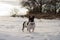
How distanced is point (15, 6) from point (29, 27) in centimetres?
573

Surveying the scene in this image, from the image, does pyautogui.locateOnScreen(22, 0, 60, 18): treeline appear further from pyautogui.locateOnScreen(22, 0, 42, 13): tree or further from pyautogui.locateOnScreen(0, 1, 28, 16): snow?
pyautogui.locateOnScreen(0, 1, 28, 16): snow

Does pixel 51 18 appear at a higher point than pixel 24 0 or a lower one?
lower

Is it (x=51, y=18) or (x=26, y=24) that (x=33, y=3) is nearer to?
(x=51, y=18)

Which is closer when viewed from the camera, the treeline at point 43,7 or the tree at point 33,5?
the treeline at point 43,7

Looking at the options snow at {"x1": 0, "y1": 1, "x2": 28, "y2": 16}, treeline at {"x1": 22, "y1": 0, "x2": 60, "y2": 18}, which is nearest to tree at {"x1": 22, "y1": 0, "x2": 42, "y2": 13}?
treeline at {"x1": 22, "y1": 0, "x2": 60, "y2": 18}

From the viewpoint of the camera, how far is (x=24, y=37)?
6.23 meters

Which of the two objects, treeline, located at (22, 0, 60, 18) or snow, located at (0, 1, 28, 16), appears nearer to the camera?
treeline, located at (22, 0, 60, 18)

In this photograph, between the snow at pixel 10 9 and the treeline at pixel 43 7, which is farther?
the snow at pixel 10 9

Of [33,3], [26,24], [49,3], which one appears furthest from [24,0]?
[26,24]

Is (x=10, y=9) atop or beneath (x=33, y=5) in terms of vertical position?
beneath

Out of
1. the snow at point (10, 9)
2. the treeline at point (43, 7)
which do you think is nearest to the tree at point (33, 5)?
the treeline at point (43, 7)

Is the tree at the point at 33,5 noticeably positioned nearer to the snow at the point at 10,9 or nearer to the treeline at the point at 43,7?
the treeline at the point at 43,7

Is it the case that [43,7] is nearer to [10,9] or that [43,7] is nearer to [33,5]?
[33,5]

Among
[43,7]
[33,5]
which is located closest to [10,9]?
[33,5]
